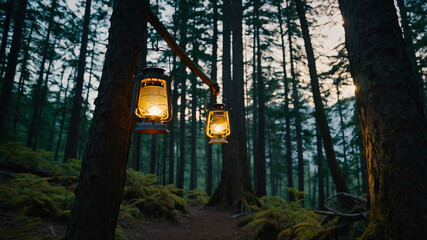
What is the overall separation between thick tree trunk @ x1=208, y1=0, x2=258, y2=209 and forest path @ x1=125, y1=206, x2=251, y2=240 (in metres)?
1.09

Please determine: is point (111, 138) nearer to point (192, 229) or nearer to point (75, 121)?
point (192, 229)

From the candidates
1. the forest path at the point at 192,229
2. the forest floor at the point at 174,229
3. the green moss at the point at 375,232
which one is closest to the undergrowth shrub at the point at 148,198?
the forest floor at the point at 174,229

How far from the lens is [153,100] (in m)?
2.29

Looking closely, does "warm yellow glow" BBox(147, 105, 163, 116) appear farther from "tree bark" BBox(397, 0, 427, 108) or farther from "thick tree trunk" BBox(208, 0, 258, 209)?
"tree bark" BBox(397, 0, 427, 108)

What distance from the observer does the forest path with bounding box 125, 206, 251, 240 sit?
18.3 feet

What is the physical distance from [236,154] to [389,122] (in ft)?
25.4

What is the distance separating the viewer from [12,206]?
4371 millimetres

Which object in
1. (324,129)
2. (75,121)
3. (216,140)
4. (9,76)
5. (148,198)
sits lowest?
(148,198)

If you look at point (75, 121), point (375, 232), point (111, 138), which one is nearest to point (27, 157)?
point (75, 121)

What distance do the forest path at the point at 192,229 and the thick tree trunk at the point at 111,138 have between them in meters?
3.15

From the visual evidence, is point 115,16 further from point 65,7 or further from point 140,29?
point 65,7

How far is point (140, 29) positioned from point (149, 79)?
104cm

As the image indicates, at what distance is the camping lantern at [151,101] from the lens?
2131 mm

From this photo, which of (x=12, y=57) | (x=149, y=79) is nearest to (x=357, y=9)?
(x=149, y=79)
